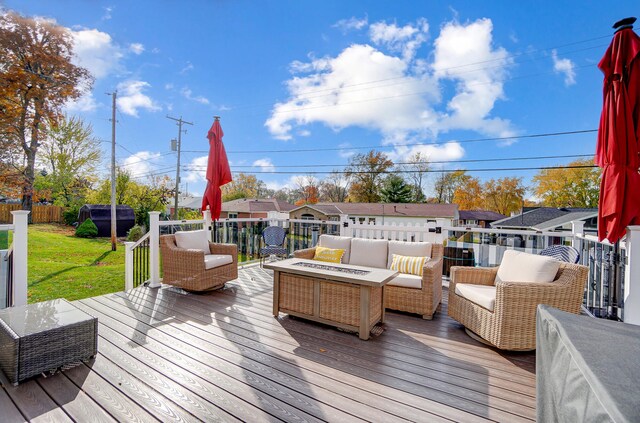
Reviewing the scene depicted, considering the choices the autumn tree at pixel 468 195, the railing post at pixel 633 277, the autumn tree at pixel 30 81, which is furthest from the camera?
the autumn tree at pixel 468 195

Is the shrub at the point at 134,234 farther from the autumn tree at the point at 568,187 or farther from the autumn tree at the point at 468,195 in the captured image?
the autumn tree at the point at 568,187

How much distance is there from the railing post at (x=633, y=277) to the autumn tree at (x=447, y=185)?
26.3 meters

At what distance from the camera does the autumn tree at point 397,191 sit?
86.2 ft

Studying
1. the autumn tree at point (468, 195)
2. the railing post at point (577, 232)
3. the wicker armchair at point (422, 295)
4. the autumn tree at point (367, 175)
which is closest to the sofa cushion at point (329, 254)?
the wicker armchair at point (422, 295)

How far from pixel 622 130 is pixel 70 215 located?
774 inches

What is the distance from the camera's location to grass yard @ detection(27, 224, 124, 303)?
20.0 feet

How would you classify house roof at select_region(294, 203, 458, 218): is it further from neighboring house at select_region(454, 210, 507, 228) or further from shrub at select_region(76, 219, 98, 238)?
shrub at select_region(76, 219, 98, 238)

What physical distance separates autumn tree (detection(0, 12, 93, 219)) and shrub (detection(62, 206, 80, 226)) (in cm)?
762

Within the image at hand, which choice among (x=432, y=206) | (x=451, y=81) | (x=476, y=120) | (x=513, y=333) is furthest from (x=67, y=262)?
(x=432, y=206)

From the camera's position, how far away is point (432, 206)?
78.1ft

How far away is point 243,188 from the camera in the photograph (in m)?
33.6

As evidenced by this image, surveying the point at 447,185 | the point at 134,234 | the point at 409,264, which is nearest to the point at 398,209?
the point at 447,185

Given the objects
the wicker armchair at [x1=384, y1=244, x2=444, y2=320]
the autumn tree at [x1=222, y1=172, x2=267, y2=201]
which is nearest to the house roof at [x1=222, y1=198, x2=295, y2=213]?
the autumn tree at [x1=222, y1=172, x2=267, y2=201]

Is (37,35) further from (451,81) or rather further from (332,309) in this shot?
(451,81)
